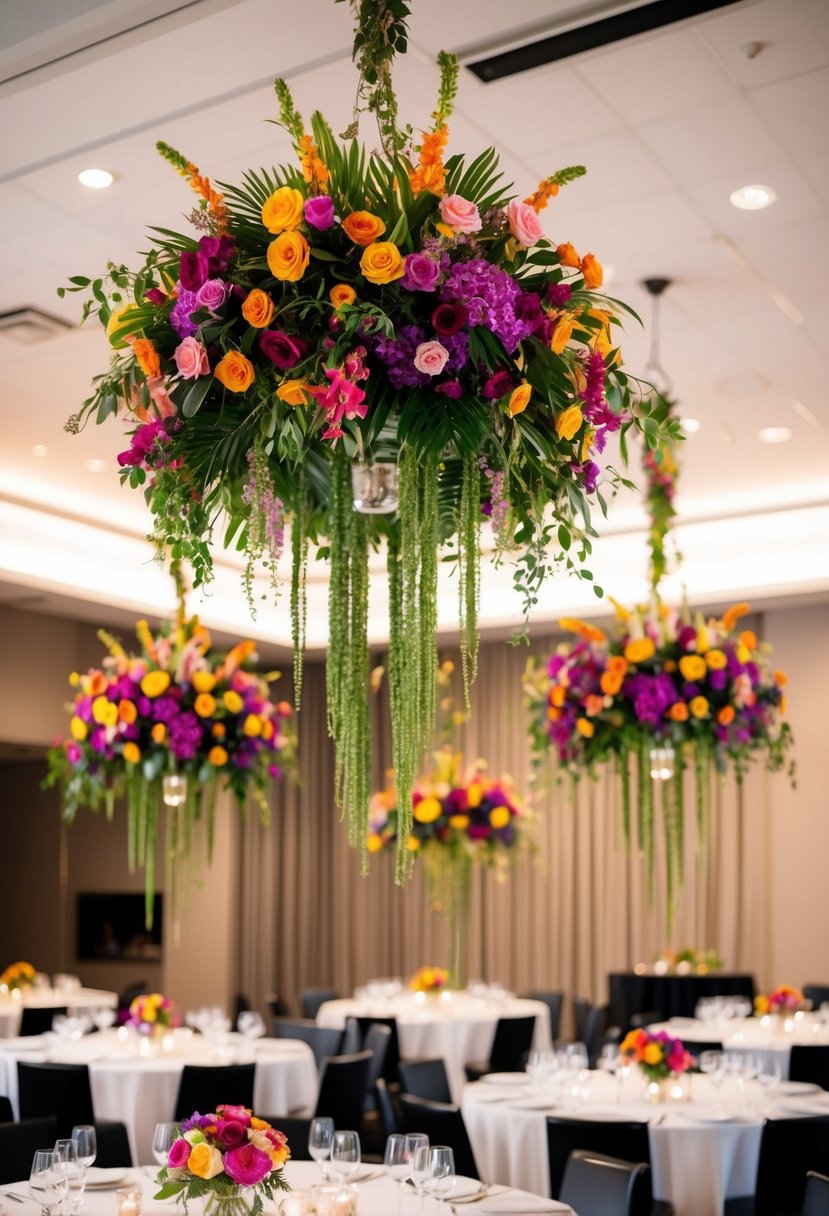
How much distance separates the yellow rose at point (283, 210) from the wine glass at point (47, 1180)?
93.2 inches

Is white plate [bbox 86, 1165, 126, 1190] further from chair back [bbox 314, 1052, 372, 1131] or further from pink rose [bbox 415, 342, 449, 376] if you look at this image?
pink rose [bbox 415, 342, 449, 376]

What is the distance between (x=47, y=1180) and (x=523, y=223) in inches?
101

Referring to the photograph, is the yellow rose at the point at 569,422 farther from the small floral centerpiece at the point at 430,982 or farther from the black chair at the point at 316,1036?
the small floral centerpiece at the point at 430,982

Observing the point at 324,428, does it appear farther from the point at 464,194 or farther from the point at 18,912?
the point at 18,912

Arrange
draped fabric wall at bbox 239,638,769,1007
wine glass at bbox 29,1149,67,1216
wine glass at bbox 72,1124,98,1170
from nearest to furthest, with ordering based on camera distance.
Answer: wine glass at bbox 29,1149,67,1216 → wine glass at bbox 72,1124,98,1170 → draped fabric wall at bbox 239,638,769,1007

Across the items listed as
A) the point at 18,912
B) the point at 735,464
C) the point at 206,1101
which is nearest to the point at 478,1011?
the point at 206,1101

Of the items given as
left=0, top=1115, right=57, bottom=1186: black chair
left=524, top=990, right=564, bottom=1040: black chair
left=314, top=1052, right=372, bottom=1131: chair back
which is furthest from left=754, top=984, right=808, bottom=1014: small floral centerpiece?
left=0, top=1115, right=57, bottom=1186: black chair

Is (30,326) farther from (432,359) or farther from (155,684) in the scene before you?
(432,359)

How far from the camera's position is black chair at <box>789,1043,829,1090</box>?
6484 mm

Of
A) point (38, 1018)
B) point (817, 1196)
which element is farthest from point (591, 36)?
point (38, 1018)

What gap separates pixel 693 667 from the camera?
5.61 metres

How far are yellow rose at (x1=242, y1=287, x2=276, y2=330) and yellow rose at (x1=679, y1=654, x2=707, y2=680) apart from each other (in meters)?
3.62

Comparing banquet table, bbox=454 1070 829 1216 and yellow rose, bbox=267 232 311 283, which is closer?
yellow rose, bbox=267 232 311 283

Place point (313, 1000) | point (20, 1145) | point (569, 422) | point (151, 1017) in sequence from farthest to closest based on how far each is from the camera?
point (313, 1000) → point (151, 1017) → point (20, 1145) → point (569, 422)
